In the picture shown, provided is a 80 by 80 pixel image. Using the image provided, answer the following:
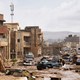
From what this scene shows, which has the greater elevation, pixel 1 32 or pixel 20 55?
pixel 1 32

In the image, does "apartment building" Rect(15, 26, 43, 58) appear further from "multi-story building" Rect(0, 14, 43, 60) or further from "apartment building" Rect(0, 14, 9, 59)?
"apartment building" Rect(0, 14, 9, 59)

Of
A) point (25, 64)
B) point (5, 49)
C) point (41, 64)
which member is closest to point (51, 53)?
point (5, 49)

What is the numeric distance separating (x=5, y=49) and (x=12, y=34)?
13057 millimetres

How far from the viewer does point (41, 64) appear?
44875 millimetres

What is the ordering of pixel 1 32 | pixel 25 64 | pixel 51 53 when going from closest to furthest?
pixel 25 64, pixel 1 32, pixel 51 53

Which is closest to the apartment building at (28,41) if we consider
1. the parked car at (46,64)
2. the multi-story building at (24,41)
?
the multi-story building at (24,41)

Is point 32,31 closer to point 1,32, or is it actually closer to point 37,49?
point 37,49

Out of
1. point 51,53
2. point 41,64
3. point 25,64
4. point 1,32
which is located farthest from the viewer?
point 51,53

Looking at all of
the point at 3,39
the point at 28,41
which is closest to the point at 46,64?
the point at 3,39

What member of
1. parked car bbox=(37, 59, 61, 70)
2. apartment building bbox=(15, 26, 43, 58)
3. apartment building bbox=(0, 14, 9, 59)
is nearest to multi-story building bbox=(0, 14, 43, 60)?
apartment building bbox=(15, 26, 43, 58)

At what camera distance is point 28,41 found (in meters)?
75.3

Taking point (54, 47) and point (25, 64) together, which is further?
point (54, 47)

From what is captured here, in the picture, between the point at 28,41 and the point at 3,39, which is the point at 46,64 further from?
the point at 28,41

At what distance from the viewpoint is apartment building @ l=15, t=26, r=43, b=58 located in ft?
240
